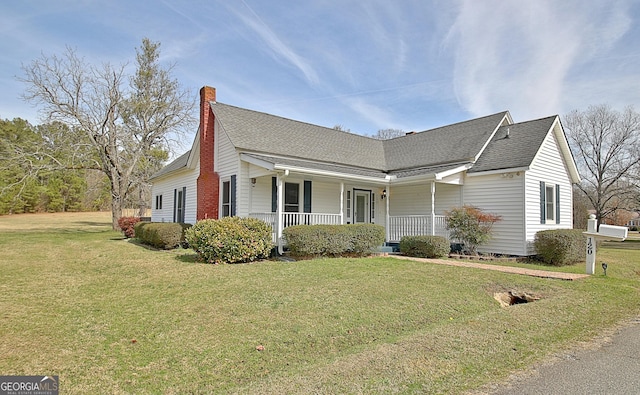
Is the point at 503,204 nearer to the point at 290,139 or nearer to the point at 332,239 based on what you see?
the point at 332,239

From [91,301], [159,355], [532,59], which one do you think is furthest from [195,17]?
[532,59]

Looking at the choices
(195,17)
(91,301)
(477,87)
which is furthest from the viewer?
(477,87)

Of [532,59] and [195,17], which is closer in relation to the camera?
[195,17]

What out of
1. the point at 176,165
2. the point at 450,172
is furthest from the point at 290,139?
the point at 176,165

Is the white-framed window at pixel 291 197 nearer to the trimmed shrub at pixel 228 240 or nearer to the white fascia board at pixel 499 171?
the trimmed shrub at pixel 228 240

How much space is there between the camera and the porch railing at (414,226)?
14.5 m

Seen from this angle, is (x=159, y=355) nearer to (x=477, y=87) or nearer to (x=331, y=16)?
(x=331, y=16)

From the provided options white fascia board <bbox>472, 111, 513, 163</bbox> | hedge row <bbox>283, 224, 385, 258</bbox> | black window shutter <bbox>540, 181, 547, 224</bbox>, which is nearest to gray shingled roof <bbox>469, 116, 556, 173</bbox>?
white fascia board <bbox>472, 111, 513, 163</bbox>

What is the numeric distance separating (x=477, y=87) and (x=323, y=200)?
10844 millimetres

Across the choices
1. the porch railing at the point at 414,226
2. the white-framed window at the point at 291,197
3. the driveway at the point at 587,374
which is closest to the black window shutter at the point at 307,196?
the white-framed window at the point at 291,197

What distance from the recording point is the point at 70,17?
45.8 feet

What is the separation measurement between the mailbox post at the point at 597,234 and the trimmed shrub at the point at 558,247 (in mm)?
2636

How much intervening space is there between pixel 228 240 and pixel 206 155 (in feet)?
A: 20.8

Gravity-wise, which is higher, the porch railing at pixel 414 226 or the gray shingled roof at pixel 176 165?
the gray shingled roof at pixel 176 165
